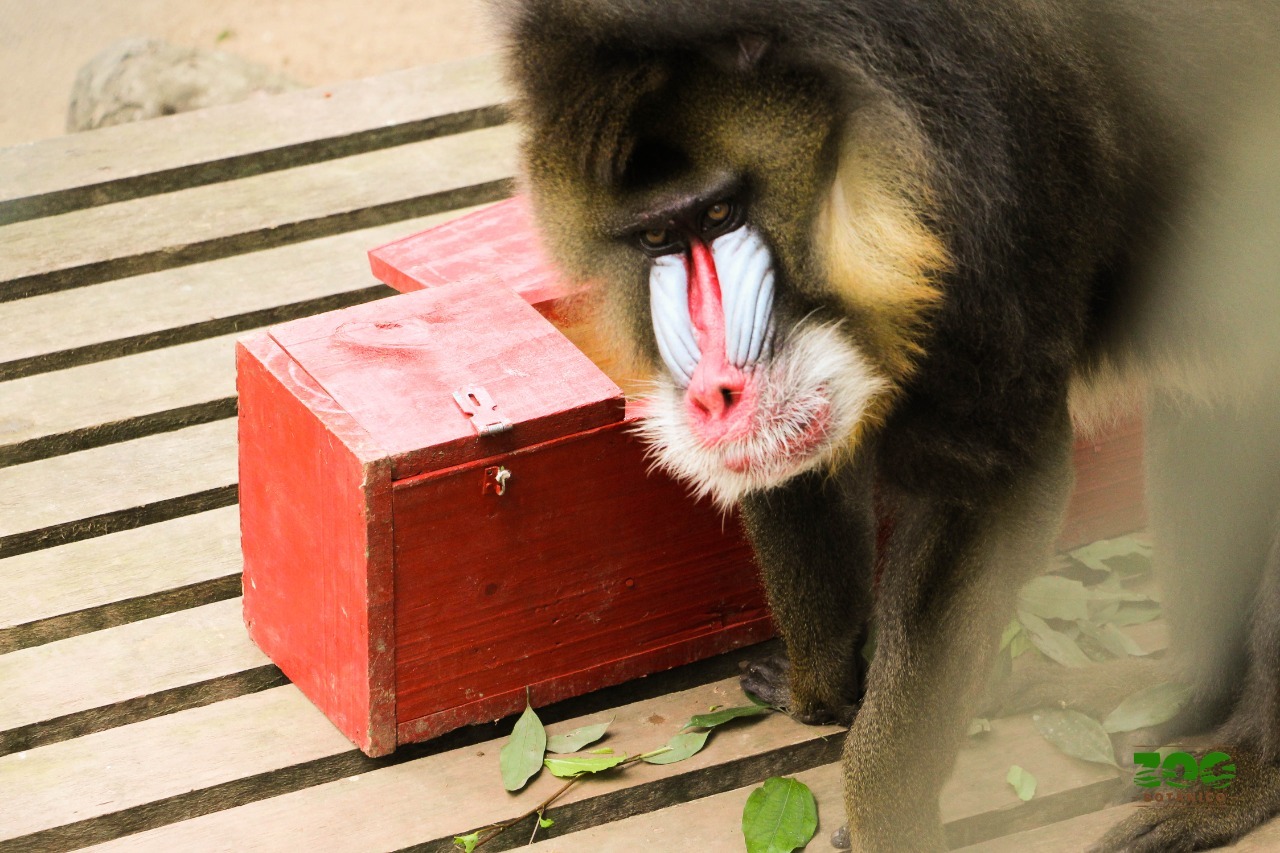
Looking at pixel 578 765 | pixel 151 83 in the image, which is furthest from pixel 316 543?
pixel 151 83

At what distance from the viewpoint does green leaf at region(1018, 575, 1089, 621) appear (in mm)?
3346

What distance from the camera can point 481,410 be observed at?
2.87m

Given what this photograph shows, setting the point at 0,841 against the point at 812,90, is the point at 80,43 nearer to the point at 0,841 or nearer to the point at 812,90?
the point at 0,841

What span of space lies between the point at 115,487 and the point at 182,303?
72cm

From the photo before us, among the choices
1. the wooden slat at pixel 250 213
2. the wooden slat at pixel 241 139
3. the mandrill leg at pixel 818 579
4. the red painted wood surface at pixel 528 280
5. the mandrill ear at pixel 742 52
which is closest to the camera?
the mandrill ear at pixel 742 52

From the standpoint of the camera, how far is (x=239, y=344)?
10.2ft

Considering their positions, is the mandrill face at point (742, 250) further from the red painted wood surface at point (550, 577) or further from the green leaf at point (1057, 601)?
the green leaf at point (1057, 601)

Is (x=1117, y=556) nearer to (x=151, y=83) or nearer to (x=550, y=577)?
(x=550, y=577)

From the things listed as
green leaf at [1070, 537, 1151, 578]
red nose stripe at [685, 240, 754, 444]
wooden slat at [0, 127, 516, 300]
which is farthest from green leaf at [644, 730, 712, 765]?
wooden slat at [0, 127, 516, 300]

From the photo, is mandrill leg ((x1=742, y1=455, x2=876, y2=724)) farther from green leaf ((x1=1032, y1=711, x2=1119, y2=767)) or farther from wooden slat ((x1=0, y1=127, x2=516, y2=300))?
wooden slat ((x1=0, y1=127, x2=516, y2=300))

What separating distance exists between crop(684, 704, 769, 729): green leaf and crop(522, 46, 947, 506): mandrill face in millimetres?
726

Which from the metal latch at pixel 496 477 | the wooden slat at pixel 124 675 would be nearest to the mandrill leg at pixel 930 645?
the metal latch at pixel 496 477

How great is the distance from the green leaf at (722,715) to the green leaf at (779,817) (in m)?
0.21

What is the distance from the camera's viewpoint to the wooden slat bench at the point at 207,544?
291cm
